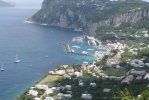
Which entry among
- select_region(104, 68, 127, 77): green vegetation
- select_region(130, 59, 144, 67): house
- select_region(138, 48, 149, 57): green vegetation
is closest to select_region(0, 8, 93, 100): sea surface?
select_region(104, 68, 127, 77): green vegetation

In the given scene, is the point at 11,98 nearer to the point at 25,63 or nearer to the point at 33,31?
the point at 25,63

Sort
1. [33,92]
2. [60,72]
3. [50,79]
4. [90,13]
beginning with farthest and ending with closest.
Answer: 1. [90,13]
2. [60,72]
3. [50,79]
4. [33,92]

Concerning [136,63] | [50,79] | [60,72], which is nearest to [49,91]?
[50,79]

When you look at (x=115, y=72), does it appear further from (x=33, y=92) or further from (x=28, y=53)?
(x=28, y=53)

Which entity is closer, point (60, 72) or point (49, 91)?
point (49, 91)

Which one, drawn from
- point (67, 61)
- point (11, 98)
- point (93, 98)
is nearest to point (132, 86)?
point (93, 98)

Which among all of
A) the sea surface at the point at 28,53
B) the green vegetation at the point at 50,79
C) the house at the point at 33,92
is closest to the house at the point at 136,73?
the green vegetation at the point at 50,79
